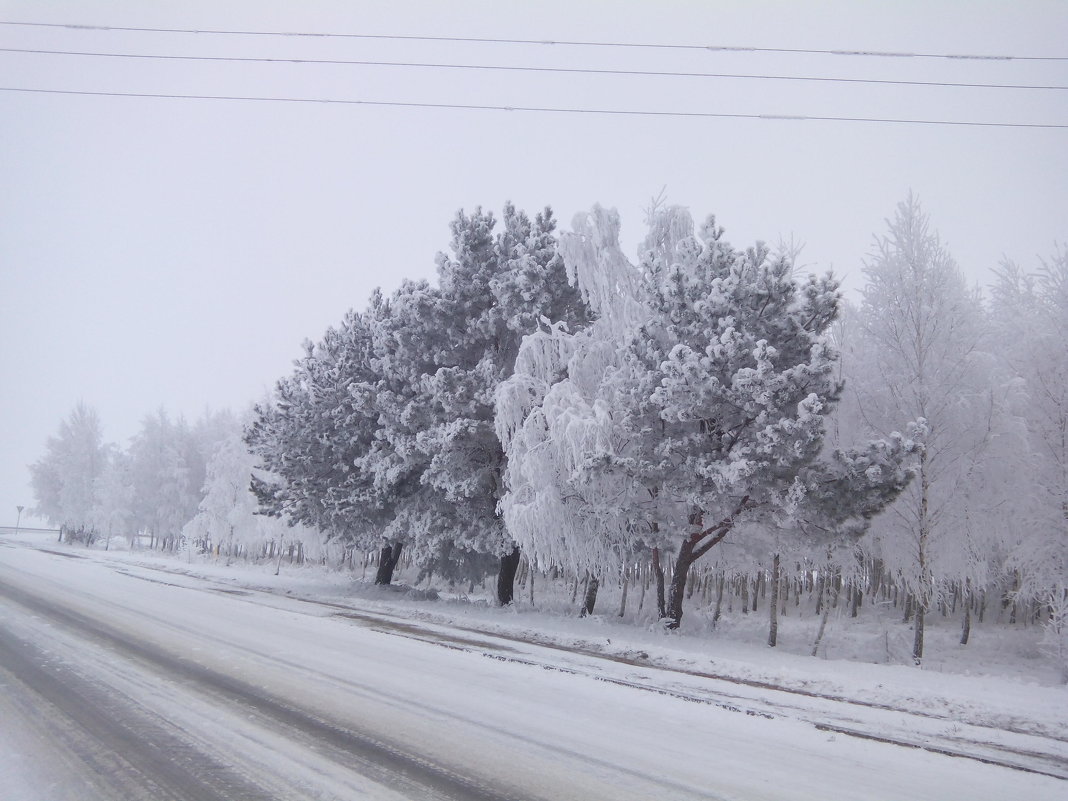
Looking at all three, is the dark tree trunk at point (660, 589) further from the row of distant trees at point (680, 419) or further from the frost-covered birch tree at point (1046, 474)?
the frost-covered birch tree at point (1046, 474)

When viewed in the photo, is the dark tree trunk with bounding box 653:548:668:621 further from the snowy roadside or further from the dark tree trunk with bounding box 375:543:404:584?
the dark tree trunk with bounding box 375:543:404:584

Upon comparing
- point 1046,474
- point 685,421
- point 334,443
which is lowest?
point 334,443

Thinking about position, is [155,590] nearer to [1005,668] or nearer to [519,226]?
[519,226]

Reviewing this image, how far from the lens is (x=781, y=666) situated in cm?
1291

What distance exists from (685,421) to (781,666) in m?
6.17

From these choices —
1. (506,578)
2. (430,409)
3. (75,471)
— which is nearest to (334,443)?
(430,409)

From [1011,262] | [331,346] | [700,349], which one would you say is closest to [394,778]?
[700,349]

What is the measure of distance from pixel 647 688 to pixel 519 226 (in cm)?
1884

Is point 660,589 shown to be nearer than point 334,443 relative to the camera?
Yes

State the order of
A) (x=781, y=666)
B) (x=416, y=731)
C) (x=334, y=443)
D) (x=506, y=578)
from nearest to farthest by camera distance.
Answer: (x=416, y=731)
(x=781, y=666)
(x=506, y=578)
(x=334, y=443)

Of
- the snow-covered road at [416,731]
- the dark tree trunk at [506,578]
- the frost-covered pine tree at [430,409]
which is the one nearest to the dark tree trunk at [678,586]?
the frost-covered pine tree at [430,409]

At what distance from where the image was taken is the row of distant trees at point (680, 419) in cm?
1583

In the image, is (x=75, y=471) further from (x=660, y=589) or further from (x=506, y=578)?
(x=660, y=589)

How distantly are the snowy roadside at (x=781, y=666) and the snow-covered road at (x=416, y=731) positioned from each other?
252 millimetres
